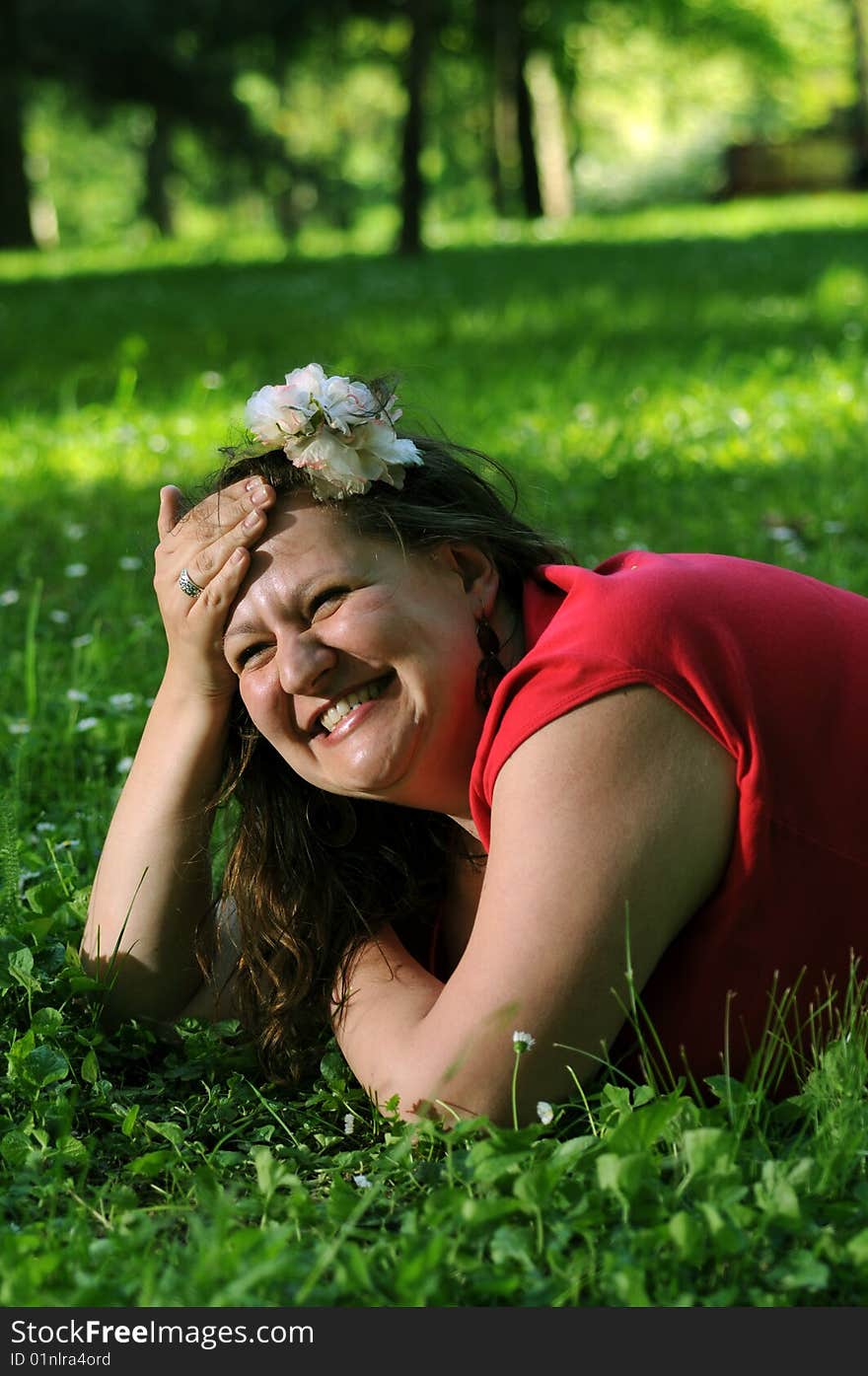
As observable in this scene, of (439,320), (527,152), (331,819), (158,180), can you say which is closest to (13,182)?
(527,152)

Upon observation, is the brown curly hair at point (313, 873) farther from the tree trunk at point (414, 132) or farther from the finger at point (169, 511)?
the tree trunk at point (414, 132)

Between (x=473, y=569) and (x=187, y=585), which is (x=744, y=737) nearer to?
(x=473, y=569)

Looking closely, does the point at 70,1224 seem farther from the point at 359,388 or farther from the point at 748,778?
the point at 359,388

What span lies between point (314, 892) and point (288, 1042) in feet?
0.86

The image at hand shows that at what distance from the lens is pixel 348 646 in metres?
2.49

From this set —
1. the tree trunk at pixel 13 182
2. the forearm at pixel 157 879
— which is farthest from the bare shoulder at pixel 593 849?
the tree trunk at pixel 13 182

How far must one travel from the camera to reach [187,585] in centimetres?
275

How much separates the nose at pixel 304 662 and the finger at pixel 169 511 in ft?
1.51

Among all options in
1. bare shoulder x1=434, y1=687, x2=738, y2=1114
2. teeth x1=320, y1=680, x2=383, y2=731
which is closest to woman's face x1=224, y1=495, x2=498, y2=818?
teeth x1=320, y1=680, x2=383, y2=731

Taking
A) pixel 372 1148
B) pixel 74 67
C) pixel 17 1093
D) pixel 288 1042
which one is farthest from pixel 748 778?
pixel 74 67

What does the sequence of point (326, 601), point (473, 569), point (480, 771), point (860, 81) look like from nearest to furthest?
point (480, 771), point (326, 601), point (473, 569), point (860, 81)

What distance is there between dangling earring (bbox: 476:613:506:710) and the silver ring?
0.48m

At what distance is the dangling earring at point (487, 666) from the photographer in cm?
256

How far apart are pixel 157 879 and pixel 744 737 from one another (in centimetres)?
121
